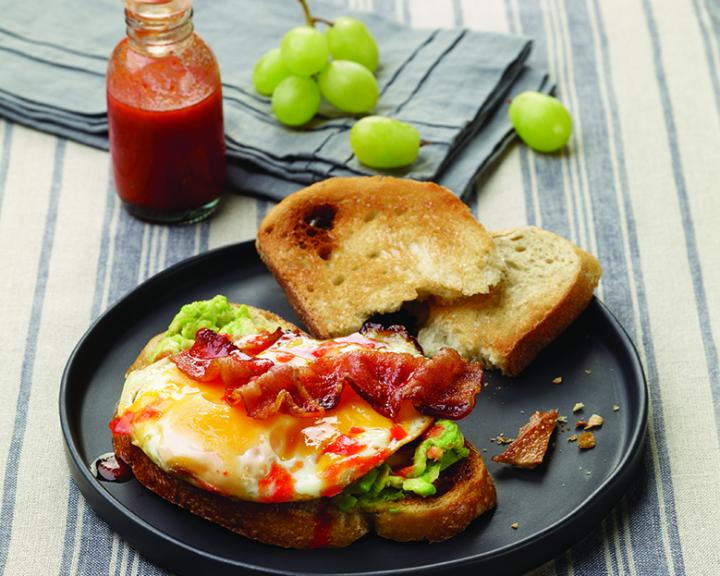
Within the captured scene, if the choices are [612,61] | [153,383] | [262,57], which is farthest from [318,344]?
[612,61]

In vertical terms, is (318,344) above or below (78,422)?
above

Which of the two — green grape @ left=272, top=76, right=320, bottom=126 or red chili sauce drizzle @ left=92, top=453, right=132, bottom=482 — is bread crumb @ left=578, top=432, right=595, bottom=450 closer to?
red chili sauce drizzle @ left=92, top=453, right=132, bottom=482

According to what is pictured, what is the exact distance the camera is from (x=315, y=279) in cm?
426

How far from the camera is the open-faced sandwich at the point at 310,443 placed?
126 inches

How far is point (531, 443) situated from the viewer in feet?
11.8

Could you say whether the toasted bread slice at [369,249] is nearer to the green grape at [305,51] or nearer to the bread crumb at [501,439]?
the bread crumb at [501,439]

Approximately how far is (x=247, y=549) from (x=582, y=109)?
10.7 ft

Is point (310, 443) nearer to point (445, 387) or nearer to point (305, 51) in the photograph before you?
point (445, 387)

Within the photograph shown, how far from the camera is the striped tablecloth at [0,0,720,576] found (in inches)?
139

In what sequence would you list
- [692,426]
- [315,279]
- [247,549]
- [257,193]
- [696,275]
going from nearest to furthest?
[247,549], [692,426], [315,279], [696,275], [257,193]

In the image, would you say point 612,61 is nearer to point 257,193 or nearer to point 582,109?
point 582,109

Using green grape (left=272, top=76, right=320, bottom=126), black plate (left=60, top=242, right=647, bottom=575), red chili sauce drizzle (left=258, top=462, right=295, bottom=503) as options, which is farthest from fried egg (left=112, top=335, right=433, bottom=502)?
green grape (left=272, top=76, right=320, bottom=126)

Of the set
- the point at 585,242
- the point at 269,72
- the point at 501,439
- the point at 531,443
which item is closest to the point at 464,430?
the point at 501,439

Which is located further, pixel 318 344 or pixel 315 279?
pixel 315 279
